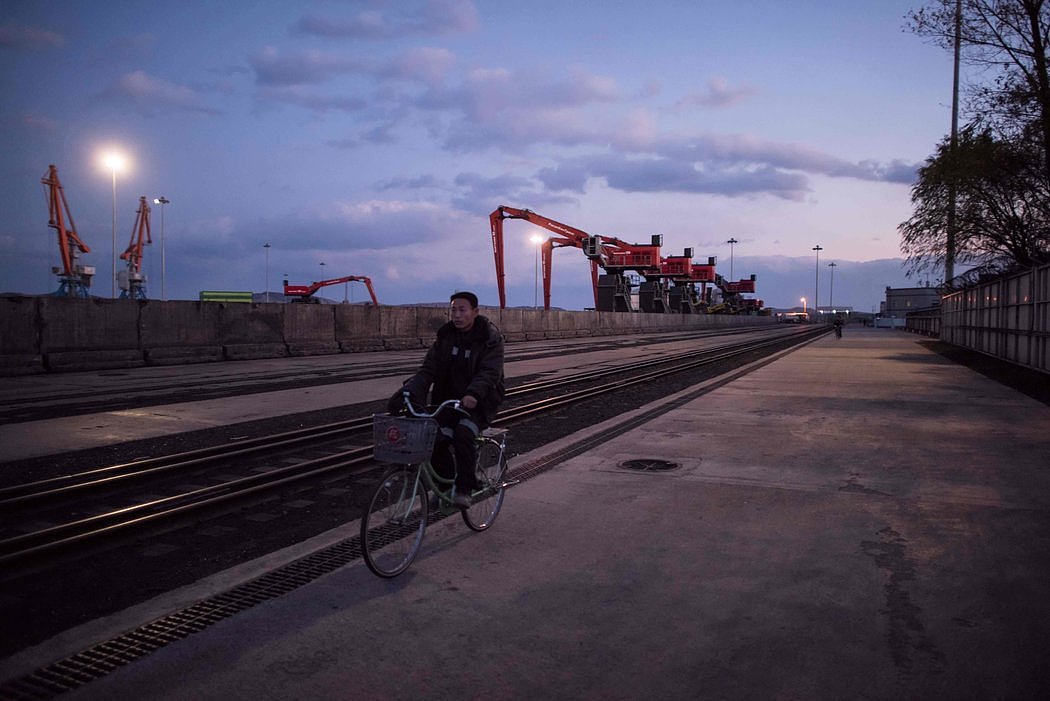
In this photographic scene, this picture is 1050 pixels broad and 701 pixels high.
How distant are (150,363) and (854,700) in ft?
68.0

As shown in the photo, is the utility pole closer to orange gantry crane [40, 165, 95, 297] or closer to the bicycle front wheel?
the bicycle front wheel

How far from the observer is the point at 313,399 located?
43.9 ft

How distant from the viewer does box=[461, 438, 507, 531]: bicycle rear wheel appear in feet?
17.0

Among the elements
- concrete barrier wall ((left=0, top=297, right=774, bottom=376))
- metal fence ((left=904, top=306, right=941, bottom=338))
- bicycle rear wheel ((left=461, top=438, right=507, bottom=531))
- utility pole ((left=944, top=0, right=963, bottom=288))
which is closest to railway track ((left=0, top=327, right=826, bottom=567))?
bicycle rear wheel ((left=461, top=438, right=507, bottom=531))

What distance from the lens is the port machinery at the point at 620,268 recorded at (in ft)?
211

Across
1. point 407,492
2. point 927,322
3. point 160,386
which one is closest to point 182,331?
point 160,386

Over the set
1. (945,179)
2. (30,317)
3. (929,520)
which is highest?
(945,179)

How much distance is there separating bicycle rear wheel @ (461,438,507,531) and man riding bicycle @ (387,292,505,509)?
0.23 meters

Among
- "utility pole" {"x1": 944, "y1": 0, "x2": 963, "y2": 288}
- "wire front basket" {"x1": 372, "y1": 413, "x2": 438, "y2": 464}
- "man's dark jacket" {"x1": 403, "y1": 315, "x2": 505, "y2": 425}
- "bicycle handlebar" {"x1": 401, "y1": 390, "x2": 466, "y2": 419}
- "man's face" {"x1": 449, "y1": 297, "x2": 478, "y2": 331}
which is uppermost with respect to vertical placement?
"utility pole" {"x1": 944, "y1": 0, "x2": 963, "y2": 288}

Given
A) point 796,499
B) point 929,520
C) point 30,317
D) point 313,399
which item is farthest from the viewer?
point 30,317

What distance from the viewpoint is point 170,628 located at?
12.1 feet

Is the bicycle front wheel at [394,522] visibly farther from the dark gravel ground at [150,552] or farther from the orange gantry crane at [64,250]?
the orange gantry crane at [64,250]

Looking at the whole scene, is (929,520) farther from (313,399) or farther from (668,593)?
(313,399)

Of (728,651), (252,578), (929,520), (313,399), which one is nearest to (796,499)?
(929,520)
